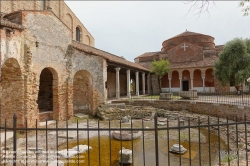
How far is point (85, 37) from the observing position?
24031 millimetres

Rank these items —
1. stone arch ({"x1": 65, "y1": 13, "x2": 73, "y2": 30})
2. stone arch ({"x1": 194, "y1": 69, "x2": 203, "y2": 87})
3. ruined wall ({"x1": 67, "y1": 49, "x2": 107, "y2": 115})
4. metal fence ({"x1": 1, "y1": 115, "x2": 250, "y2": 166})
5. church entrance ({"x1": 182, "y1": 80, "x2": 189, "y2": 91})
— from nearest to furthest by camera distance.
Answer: metal fence ({"x1": 1, "y1": 115, "x2": 250, "y2": 166}) < ruined wall ({"x1": 67, "y1": 49, "x2": 107, "y2": 115}) < stone arch ({"x1": 65, "y1": 13, "x2": 73, "y2": 30}) < stone arch ({"x1": 194, "y1": 69, "x2": 203, "y2": 87}) < church entrance ({"x1": 182, "y1": 80, "x2": 189, "y2": 91})

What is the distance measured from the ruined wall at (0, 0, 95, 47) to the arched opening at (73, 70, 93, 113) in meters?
7.36

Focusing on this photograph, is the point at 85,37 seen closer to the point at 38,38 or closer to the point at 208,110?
the point at 38,38

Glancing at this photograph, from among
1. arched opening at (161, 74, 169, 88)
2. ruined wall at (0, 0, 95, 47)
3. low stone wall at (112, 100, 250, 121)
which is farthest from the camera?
arched opening at (161, 74, 169, 88)

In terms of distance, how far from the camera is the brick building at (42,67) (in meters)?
8.80

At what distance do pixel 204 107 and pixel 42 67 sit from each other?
1195cm

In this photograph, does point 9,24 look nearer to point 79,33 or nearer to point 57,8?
point 57,8

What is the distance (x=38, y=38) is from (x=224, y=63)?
19.8 meters

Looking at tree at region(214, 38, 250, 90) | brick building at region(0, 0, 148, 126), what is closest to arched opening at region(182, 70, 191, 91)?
tree at region(214, 38, 250, 90)

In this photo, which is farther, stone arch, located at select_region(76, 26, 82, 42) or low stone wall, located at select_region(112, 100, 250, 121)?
stone arch, located at select_region(76, 26, 82, 42)

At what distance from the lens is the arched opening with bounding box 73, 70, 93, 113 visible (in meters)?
13.4

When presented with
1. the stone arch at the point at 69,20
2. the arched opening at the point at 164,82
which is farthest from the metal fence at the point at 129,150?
the arched opening at the point at 164,82

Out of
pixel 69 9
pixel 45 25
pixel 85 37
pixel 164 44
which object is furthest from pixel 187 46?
pixel 45 25

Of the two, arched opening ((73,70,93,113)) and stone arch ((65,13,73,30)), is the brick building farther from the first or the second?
stone arch ((65,13,73,30))
